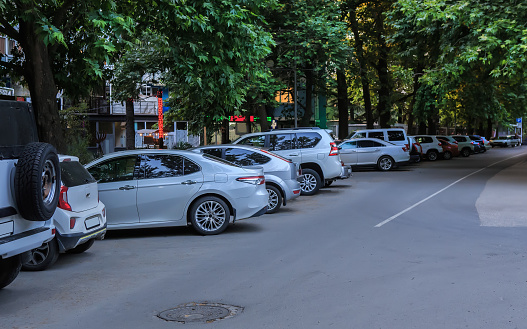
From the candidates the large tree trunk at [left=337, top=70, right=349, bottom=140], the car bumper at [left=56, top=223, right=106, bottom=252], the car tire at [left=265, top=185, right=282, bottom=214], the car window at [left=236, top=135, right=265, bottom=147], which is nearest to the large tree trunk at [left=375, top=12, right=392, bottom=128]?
the large tree trunk at [left=337, top=70, right=349, bottom=140]

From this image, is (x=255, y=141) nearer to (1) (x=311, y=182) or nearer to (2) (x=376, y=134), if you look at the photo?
(1) (x=311, y=182)

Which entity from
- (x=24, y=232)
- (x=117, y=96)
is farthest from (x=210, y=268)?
(x=117, y=96)

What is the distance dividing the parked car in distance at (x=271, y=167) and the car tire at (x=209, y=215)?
339 centimetres

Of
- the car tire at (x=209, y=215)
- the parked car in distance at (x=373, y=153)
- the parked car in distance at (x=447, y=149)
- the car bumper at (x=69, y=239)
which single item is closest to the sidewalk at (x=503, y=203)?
the car tire at (x=209, y=215)

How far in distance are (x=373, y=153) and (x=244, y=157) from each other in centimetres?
1627

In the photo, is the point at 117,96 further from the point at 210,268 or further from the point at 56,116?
the point at 210,268

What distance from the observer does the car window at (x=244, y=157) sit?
15.2 m

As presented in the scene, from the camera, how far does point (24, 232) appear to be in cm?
668

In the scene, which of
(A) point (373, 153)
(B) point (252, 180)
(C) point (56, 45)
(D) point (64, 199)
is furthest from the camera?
(A) point (373, 153)

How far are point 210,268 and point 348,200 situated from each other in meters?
9.42

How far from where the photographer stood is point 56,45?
14.1 metres

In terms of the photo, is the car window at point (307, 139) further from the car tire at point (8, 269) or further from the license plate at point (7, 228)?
the license plate at point (7, 228)

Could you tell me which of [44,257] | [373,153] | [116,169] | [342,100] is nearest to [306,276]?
[44,257]

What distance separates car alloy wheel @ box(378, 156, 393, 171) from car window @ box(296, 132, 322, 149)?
12.3 metres
